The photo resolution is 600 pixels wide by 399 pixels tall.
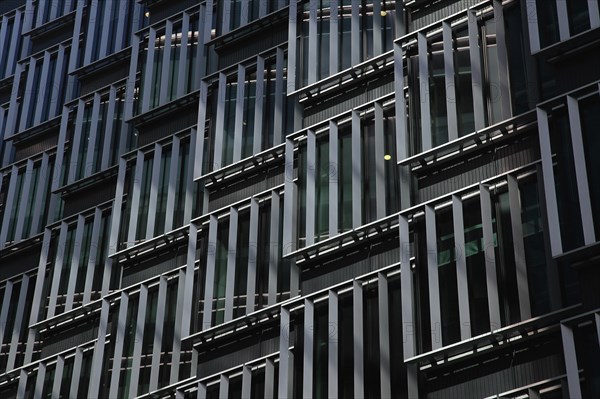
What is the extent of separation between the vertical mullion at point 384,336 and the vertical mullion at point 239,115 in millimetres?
9058

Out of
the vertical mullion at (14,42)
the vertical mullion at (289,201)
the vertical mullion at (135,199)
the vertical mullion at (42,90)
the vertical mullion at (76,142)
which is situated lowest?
Result: the vertical mullion at (289,201)

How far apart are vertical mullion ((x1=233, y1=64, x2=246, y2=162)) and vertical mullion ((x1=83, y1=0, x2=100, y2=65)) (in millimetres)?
11020

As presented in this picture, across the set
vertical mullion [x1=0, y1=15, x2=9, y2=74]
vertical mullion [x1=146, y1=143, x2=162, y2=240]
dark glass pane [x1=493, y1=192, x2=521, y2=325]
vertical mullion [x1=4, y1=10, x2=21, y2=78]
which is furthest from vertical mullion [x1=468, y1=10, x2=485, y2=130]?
vertical mullion [x1=0, y1=15, x2=9, y2=74]

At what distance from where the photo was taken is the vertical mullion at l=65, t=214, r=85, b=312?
156ft

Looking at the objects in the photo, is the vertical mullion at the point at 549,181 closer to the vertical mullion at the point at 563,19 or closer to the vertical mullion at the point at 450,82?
the vertical mullion at the point at 563,19

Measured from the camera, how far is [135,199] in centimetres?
4712

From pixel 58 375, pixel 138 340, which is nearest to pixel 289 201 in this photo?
pixel 138 340

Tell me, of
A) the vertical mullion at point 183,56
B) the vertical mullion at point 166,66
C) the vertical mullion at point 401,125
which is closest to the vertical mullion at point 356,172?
the vertical mullion at point 401,125

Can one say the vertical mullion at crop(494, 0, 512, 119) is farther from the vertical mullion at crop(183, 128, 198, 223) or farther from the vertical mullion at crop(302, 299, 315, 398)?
the vertical mullion at crop(183, 128, 198, 223)

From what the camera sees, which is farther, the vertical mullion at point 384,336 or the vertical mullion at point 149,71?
the vertical mullion at point 149,71

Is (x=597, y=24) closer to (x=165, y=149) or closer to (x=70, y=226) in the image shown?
(x=165, y=149)

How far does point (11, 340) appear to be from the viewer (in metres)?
49.6

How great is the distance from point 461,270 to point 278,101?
12.2m

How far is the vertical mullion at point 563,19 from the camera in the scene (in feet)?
117
